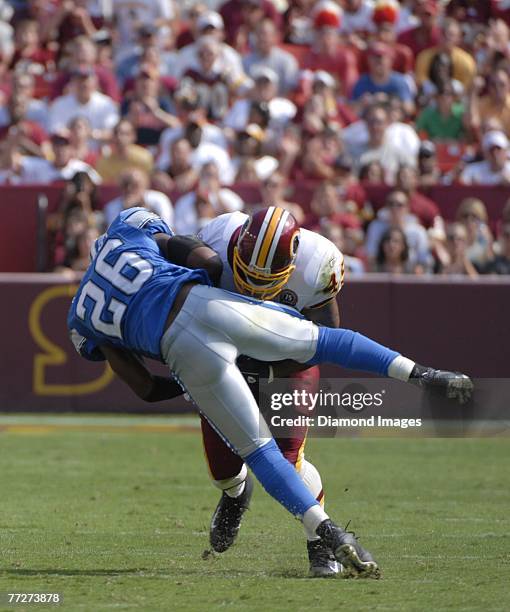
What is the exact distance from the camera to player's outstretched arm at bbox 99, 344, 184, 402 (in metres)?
5.78

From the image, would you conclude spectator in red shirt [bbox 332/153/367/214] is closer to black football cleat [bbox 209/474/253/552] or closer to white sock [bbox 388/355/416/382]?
black football cleat [bbox 209/474/253/552]

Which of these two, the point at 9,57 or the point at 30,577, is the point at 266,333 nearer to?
the point at 30,577

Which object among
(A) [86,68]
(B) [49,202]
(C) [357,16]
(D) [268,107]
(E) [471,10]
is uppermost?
(E) [471,10]

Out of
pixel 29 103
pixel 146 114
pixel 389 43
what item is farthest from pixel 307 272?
pixel 389 43

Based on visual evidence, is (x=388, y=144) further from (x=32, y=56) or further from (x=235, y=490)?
(x=235, y=490)

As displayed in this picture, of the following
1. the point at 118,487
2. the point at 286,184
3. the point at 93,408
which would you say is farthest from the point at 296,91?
the point at 118,487

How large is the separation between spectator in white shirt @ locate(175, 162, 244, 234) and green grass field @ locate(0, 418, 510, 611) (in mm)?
2239

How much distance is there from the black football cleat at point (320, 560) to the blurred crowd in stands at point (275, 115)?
7.02 metres

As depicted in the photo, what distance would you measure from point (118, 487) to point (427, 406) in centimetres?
334

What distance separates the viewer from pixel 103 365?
40.7 feet

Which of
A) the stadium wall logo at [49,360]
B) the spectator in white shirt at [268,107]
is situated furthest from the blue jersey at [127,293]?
the spectator in white shirt at [268,107]

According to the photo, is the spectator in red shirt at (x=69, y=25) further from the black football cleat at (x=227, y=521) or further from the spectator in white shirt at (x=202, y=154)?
the black football cleat at (x=227, y=521)

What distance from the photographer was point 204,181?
43.0ft

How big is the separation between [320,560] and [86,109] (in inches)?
392
